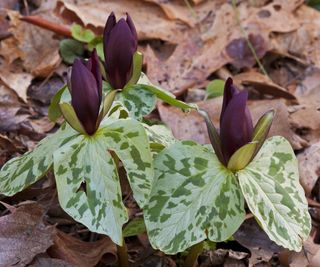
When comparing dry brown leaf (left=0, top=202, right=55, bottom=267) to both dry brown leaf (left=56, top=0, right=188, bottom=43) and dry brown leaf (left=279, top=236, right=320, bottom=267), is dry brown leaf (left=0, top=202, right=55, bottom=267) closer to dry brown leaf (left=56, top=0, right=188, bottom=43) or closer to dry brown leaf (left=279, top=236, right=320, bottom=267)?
dry brown leaf (left=279, top=236, right=320, bottom=267)

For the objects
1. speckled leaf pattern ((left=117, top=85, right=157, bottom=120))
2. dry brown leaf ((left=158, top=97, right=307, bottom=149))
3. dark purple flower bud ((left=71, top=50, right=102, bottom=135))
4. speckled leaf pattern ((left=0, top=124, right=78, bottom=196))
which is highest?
dark purple flower bud ((left=71, top=50, right=102, bottom=135))

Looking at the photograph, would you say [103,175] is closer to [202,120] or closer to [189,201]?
[189,201]

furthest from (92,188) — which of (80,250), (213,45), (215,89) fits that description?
(213,45)

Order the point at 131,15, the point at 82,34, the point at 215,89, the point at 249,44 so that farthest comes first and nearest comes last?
the point at 131,15 → the point at 249,44 → the point at 82,34 → the point at 215,89

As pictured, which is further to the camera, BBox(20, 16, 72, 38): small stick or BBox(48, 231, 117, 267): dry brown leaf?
BBox(20, 16, 72, 38): small stick

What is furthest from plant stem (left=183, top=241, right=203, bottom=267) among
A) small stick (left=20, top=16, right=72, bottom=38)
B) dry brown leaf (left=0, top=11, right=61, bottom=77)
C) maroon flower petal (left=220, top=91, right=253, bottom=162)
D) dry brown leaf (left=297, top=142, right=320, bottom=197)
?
small stick (left=20, top=16, right=72, bottom=38)

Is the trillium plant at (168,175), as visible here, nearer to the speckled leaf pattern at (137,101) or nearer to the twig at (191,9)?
the speckled leaf pattern at (137,101)
